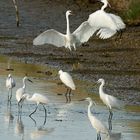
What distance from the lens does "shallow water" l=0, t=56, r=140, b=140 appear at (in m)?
14.9

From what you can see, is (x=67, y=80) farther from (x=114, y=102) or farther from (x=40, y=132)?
(x=40, y=132)

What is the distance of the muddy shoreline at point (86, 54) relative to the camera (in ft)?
68.6

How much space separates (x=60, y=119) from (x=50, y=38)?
211 inches

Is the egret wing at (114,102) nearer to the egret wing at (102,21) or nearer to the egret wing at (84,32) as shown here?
the egret wing at (102,21)

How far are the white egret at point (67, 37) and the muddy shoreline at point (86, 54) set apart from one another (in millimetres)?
908

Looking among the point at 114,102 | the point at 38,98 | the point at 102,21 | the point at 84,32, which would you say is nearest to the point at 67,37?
the point at 84,32

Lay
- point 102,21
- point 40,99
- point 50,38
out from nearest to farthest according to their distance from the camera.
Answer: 1. point 40,99
2. point 102,21
3. point 50,38

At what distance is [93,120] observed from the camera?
14.6 metres

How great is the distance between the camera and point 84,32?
21.6m

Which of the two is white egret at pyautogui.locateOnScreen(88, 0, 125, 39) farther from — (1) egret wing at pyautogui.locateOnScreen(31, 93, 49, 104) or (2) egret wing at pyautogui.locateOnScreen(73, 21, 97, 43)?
(1) egret wing at pyautogui.locateOnScreen(31, 93, 49, 104)

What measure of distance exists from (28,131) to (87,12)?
68.3 ft

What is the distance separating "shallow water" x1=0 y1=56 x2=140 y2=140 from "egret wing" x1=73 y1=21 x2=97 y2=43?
1.43 m

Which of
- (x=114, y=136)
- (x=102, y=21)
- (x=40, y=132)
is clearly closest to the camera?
(x=114, y=136)

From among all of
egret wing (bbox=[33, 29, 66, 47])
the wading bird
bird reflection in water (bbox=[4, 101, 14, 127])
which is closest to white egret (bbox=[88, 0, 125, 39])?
the wading bird
